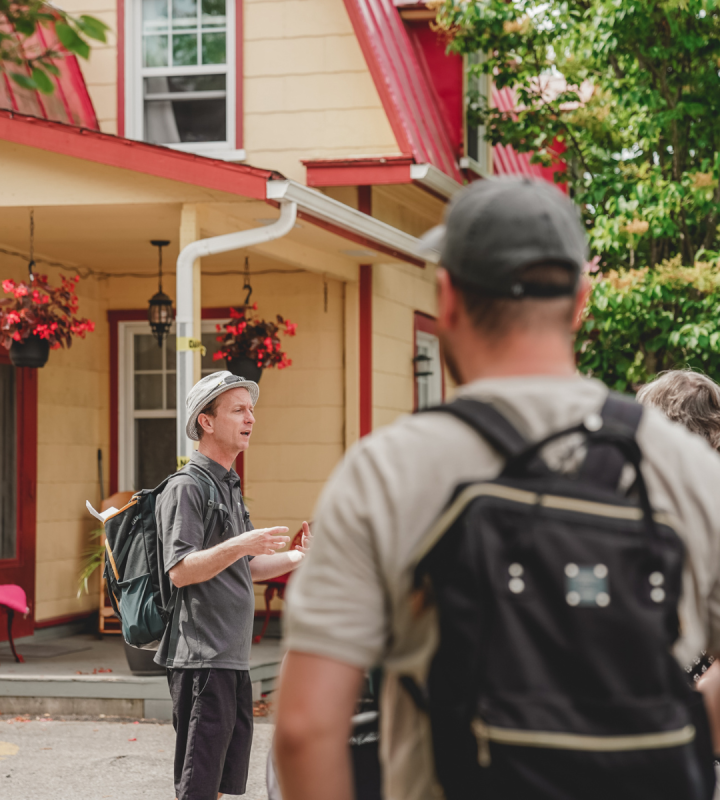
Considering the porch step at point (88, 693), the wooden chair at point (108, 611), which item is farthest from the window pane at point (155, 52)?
the porch step at point (88, 693)

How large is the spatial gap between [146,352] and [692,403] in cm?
787

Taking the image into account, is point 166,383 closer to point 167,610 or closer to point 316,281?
point 316,281

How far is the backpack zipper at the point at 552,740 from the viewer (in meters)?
1.47

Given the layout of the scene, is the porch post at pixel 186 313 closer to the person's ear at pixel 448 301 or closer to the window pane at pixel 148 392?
the window pane at pixel 148 392

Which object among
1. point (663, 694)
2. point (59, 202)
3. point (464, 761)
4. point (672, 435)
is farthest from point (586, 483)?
point (59, 202)

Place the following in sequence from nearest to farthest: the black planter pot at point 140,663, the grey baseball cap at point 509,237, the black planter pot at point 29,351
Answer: the grey baseball cap at point 509,237, the black planter pot at point 140,663, the black planter pot at point 29,351

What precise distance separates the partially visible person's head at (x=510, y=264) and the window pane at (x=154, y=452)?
9093 mm

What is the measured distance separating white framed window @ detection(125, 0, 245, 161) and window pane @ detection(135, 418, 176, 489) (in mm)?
2550

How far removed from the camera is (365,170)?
9.24m

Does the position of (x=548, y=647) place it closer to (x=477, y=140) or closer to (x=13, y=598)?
(x=13, y=598)

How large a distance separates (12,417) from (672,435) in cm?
853

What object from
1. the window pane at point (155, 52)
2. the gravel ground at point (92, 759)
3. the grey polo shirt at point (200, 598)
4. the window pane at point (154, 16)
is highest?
the window pane at point (154, 16)

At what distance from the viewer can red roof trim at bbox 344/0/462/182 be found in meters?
9.50

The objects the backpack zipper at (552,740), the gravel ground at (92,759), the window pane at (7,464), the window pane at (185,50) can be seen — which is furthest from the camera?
the window pane at (185,50)
